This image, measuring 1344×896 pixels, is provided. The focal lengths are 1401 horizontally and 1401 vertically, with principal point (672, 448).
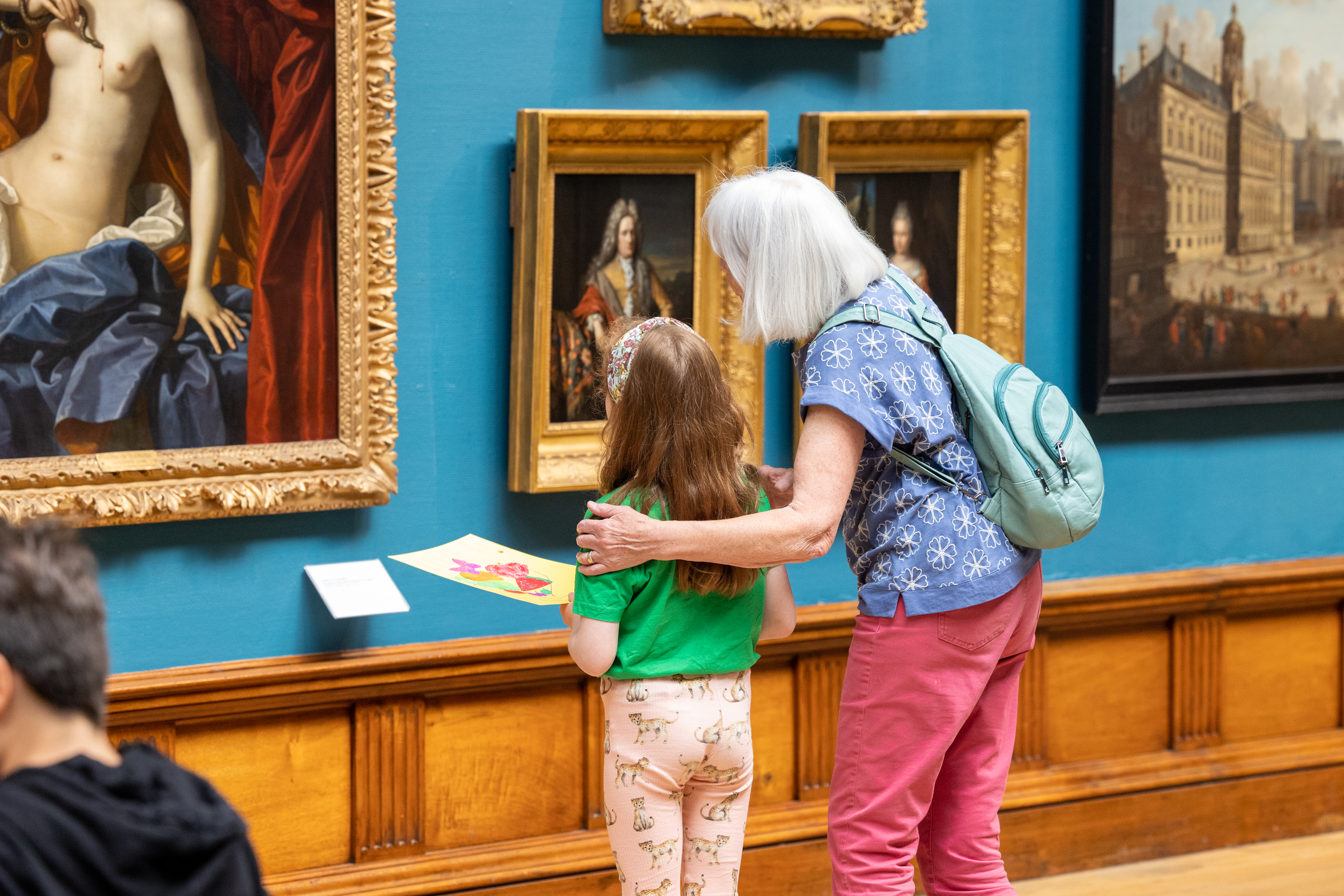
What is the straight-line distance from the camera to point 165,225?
3193 mm

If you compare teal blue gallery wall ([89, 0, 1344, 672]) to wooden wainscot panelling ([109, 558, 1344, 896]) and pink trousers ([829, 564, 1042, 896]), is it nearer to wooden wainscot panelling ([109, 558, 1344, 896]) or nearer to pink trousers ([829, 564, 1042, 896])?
wooden wainscot panelling ([109, 558, 1344, 896])

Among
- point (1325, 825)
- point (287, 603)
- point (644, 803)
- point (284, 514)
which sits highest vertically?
point (284, 514)

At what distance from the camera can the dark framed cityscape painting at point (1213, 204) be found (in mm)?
4113

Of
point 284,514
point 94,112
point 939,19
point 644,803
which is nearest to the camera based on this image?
point 644,803

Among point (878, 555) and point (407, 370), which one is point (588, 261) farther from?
point (878, 555)

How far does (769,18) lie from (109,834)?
2.82 meters

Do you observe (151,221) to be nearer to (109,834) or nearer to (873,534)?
(873,534)

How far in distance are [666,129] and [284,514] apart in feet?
4.47

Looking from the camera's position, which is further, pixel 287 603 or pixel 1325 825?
pixel 1325 825

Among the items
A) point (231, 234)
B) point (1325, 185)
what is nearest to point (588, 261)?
point (231, 234)

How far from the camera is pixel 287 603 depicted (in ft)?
11.4

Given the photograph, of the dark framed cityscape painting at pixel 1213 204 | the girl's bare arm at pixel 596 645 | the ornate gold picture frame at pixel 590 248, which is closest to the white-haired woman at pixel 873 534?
the girl's bare arm at pixel 596 645

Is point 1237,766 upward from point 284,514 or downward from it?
downward

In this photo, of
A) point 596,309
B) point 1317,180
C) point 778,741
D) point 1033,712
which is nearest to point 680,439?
point 596,309
